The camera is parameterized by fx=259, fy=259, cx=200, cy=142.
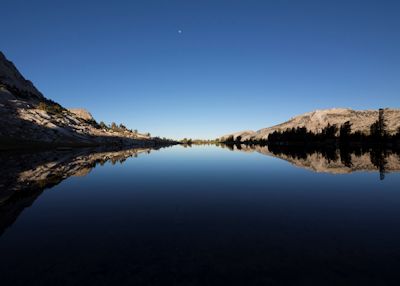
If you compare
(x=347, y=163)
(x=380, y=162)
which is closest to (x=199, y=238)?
(x=347, y=163)

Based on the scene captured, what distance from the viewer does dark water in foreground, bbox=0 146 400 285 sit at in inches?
364

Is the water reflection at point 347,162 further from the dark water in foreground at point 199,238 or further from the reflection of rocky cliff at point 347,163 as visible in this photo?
the dark water in foreground at point 199,238

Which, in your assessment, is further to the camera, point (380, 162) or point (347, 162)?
point (347, 162)

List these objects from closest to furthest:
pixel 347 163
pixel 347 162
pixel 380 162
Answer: pixel 347 163, pixel 380 162, pixel 347 162

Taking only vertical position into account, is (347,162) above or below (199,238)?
above

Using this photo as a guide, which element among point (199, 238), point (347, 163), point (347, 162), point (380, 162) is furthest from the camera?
point (347, 162)

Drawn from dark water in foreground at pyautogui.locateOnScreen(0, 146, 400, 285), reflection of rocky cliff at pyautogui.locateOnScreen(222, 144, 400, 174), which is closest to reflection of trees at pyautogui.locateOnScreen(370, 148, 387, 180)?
reflection of rocky cliff at pyautogui.locateOnScreen(222, 144, 400, 174)

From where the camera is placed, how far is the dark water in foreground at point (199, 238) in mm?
9234

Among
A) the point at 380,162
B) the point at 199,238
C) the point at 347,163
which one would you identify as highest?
the point at 380,162

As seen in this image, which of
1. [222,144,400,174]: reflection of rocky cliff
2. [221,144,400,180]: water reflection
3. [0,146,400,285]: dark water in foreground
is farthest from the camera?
[222,144,400,174]: reflection of rocky cliff

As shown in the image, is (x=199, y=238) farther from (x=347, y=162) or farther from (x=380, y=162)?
(x=380, y=162)

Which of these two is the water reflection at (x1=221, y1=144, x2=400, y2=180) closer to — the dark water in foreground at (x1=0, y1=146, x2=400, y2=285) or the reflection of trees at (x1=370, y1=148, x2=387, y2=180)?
the reflection of trees at (x1=370, y1=148, x2=387, y2=180)

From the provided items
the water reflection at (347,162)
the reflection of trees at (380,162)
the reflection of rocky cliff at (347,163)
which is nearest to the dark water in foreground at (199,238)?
the reflection of trees at (380,162)

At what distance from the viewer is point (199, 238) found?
12.9 meters
